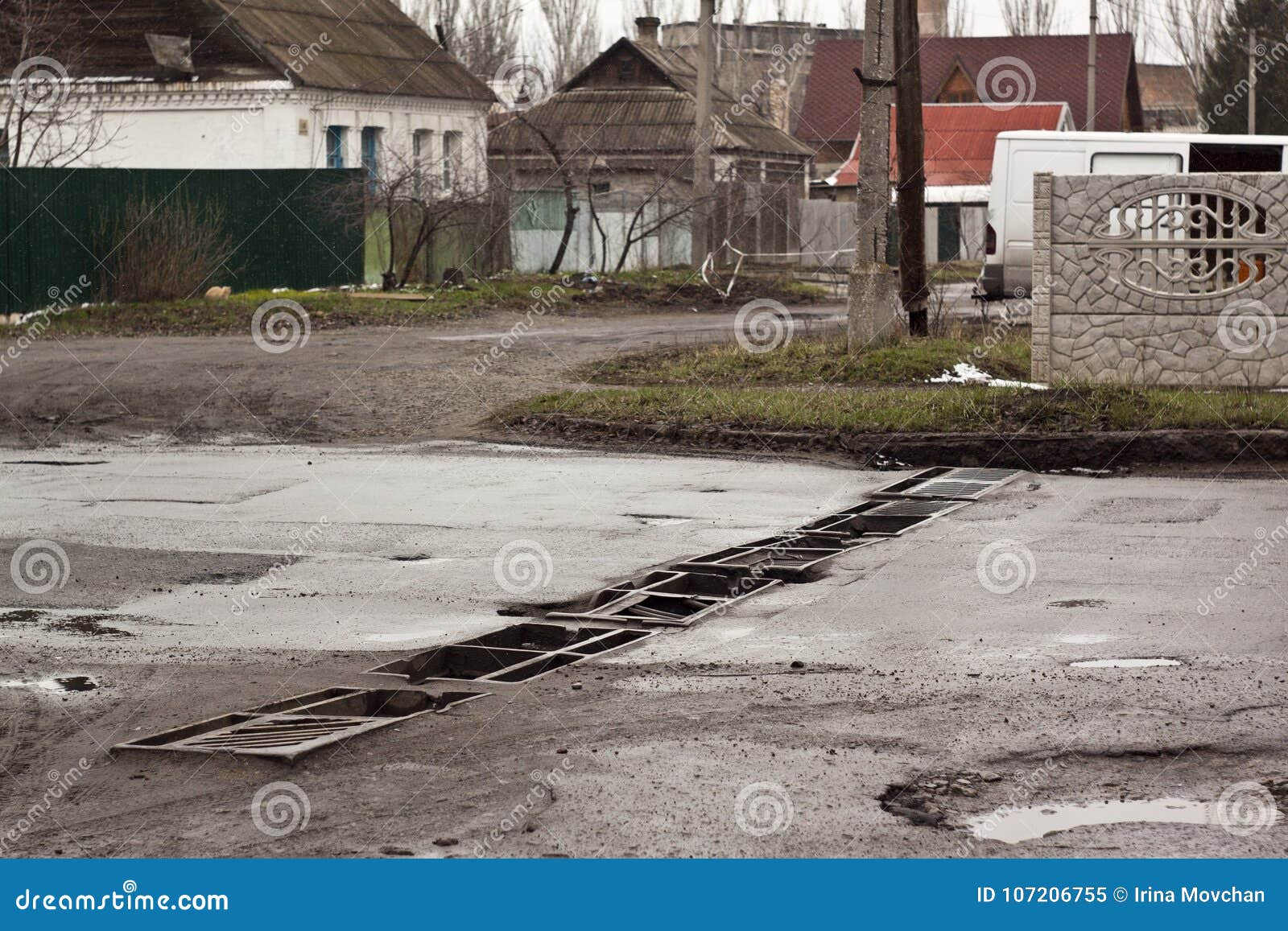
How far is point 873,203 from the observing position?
58.1ft

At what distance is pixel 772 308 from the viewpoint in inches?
1158

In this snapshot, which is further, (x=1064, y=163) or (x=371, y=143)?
(x=371, y=143)

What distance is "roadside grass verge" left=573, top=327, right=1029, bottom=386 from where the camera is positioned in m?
16.7

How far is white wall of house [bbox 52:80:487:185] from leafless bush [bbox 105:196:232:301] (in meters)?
7.38

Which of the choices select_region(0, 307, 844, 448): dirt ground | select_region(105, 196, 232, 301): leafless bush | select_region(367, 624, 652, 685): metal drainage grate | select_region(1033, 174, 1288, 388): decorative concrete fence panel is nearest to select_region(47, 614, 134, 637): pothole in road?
select_region(367, 624, 652, 685): metal drainage grate

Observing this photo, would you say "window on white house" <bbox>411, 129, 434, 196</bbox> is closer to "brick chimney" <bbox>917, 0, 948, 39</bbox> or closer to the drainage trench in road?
the drainage trench in road

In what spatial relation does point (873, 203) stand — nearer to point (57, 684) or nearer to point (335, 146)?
point (57, 684)

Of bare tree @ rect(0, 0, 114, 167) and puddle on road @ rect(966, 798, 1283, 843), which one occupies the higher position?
bare tree @ rect(0, 0, 114, 167)

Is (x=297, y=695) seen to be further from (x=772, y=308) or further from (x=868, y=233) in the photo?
(x=772, y=308)

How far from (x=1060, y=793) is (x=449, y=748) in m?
1.95

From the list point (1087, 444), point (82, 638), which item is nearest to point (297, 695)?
point (82, 638)

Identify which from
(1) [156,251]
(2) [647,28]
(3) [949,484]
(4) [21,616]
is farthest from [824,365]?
(2) [647,28]

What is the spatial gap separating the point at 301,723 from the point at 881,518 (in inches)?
221

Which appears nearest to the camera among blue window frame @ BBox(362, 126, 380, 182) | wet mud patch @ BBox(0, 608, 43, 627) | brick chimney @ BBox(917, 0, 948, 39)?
wet mud patch @ BBox(0, 608, 43, 627)
